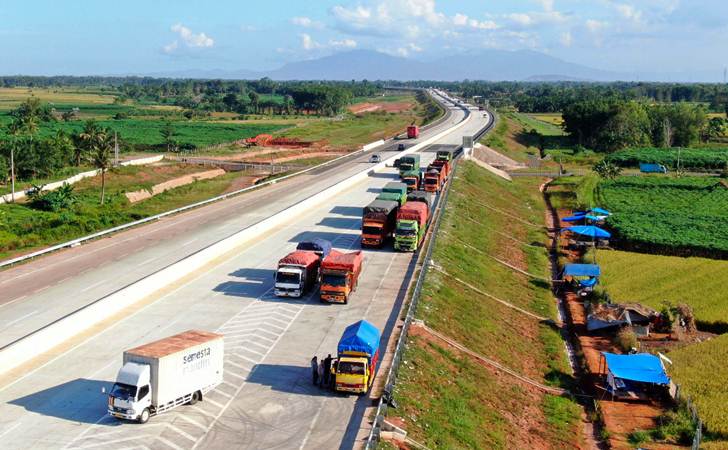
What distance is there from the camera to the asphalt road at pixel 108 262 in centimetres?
3672

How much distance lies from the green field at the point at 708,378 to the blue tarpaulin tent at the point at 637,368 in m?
1.42

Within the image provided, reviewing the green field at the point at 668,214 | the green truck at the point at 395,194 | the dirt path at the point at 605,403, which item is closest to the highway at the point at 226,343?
the green truck at the point at 395,194

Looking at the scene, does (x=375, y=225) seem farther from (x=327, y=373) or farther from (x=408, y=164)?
(x=408, y=164)

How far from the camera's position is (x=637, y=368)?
114 ft

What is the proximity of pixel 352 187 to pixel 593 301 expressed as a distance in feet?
119

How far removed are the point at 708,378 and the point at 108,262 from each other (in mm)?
35617

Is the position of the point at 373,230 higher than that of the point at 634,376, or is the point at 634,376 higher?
the point at 373,230

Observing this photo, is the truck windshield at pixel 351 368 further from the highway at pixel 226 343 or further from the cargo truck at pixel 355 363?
the highway at pixel 226 343

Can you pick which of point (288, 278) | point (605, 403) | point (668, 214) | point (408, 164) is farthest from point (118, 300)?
point (668, 214)

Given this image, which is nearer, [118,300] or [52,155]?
[118,300]

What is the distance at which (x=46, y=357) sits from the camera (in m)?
30.4

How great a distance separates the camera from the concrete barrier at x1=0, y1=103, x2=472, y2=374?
29.7 metres

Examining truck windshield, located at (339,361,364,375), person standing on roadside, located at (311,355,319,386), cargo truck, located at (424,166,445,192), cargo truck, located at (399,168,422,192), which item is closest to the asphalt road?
cargo truck, located at (399,168,422,192)

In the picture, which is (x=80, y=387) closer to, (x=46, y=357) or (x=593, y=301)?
(x=46, y=357)
